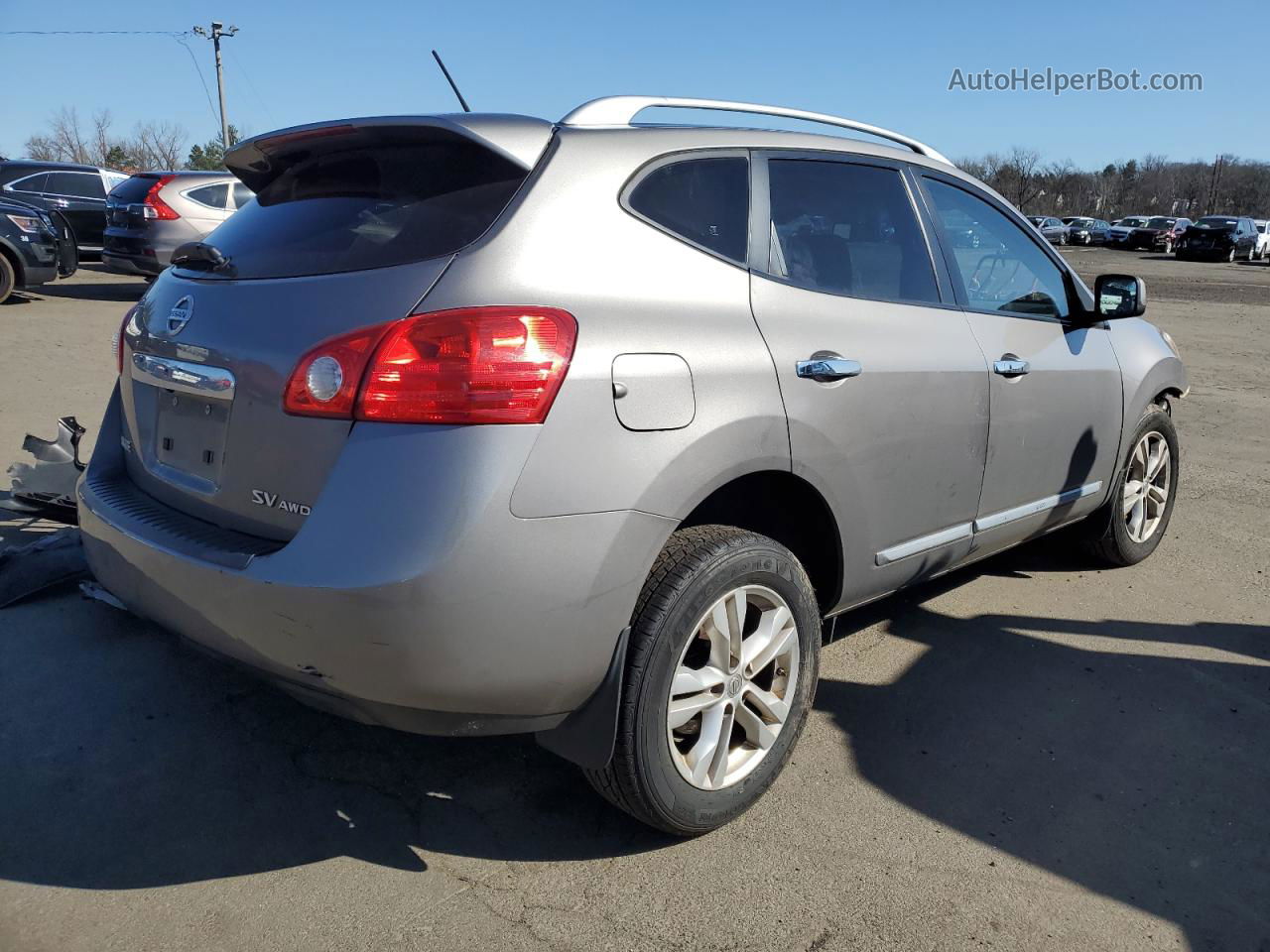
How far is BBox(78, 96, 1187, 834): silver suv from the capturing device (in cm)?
215

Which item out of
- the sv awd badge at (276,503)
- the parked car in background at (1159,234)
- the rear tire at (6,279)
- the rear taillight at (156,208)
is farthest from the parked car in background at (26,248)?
the parked car in background at (1159,234)

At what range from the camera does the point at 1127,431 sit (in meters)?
4.45

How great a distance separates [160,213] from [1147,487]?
12145 millimetres

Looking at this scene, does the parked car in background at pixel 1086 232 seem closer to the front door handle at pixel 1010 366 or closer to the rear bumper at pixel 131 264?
the rear bumper at pixel 131 264

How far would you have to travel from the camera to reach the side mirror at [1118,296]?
13.7 ft

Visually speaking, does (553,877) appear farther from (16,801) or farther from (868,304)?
(868,304)

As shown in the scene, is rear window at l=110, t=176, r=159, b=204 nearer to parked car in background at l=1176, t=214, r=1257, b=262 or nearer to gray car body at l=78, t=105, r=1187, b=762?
gray car body at l=78, t=105, r=1187, b=762

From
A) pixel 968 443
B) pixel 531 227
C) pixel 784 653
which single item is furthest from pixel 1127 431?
pixel 531 227

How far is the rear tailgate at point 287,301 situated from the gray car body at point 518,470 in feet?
0.04

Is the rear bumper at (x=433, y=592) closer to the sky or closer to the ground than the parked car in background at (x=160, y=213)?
closer to the ground

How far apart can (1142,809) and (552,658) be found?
181 centimetres

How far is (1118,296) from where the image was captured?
4203 mm

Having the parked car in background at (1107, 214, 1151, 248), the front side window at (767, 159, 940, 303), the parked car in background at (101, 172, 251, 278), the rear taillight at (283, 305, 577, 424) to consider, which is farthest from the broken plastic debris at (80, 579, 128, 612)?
the parked car in background at (1107, 214, 1151, 248)

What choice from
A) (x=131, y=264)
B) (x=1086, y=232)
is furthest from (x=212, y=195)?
(x=1086, y=232)
